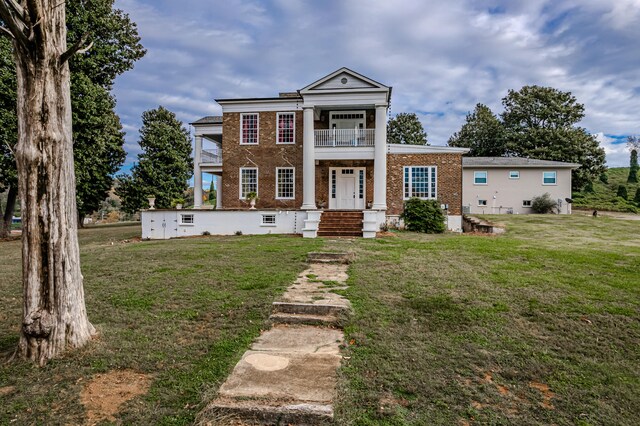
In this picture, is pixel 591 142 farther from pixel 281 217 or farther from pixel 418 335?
pixel 418 335

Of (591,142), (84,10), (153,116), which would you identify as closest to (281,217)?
(84,10)

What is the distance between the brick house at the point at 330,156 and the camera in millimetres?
18047

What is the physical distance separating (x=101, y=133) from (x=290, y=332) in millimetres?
19595

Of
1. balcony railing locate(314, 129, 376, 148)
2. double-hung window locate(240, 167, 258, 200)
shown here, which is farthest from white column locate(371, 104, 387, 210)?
double-hung window locate(240, 167, 258, 200)

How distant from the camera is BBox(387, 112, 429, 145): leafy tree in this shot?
4378 cm

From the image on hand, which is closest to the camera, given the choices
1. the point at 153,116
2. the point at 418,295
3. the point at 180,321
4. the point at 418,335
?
the point at 418,335

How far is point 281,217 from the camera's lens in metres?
16.6

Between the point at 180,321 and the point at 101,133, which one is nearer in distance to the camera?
the point at 180,321

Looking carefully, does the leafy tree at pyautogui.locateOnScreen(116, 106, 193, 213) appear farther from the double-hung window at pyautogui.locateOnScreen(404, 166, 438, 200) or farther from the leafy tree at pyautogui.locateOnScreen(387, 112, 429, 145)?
the leafy tree at pyautogui.locateOnScreen(387, 112, 429, 145)

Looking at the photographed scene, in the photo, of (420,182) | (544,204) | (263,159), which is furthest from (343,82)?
(544,204)

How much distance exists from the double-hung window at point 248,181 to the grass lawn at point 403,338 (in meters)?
10.4

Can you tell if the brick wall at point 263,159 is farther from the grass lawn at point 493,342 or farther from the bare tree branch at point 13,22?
the bare tree branch at point 13,22

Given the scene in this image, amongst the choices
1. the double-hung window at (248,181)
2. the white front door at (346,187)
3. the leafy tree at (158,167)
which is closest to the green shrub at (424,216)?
the white front door at (346,187)

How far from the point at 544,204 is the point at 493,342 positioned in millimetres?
25143
